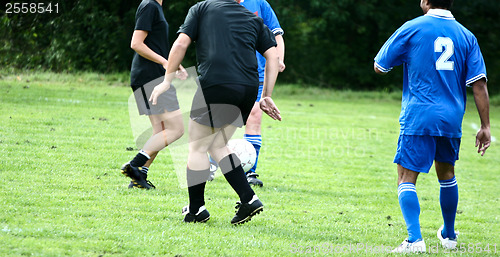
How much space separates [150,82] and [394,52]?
7.94 feet

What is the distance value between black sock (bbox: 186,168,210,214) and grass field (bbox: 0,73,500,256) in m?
0.16

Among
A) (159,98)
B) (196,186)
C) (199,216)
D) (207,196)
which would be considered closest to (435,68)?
(196,186)

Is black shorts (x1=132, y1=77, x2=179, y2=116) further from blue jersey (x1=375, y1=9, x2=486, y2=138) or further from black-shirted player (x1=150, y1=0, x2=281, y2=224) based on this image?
blue jersey (x1=375, y1=9, x2=486, y2=138)

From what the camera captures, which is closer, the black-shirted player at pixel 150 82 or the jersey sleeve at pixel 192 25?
the jersey sleeve at pixel 192 25

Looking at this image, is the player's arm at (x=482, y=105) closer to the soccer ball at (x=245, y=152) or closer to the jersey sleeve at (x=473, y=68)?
the jersey sleeve at (x=473, y=68)

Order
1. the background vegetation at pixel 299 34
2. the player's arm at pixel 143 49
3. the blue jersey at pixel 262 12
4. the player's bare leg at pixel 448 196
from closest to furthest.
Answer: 1. the player's bare leg at pixel 448 196
2. the player's arm at pixel 143 49
3. the blue jersey at pixel 262 12
4. the background vegetation at pixel 299 34

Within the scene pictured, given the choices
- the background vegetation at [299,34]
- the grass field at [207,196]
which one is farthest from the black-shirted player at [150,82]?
the background vegetation at [299,34]

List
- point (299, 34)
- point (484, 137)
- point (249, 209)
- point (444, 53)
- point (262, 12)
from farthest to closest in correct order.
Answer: point (299, 34) < point (262, 12) < point (249, 209) < point (484, 137) < point (444, 53)

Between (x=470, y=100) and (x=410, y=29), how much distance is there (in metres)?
21.1

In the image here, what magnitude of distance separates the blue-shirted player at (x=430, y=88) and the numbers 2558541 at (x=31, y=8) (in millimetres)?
19610

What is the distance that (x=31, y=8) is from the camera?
2178 centimetres

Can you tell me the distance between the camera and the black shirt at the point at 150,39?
224 inches

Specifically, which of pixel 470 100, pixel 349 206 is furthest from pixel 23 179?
pixel 470 100

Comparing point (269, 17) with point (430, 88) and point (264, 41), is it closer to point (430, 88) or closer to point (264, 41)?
point (264, 41)
